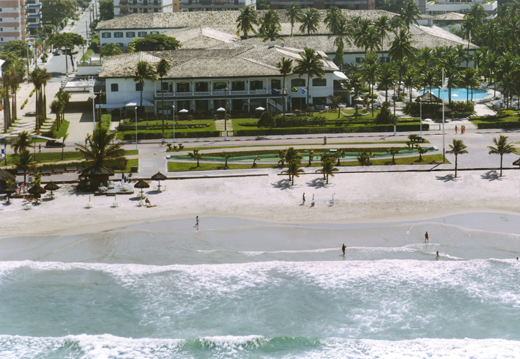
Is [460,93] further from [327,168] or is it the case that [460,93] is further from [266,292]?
[266,292]

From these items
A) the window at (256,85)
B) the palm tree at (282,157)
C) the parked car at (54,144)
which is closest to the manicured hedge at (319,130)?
the window at (256,85)

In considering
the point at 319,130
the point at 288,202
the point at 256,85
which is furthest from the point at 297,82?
the point at 288,202

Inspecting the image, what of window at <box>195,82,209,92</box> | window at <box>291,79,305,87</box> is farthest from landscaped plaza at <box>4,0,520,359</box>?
window at <box>195,82,209,92</box>

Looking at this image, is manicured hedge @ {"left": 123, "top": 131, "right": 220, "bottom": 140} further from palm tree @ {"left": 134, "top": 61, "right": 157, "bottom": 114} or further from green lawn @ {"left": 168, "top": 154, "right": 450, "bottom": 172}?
green lawn @ {"left": 168, "top": 154, "right": 450, "bottom": 172}

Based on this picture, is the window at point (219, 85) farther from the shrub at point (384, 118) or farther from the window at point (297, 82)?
the shrub at point (384, 118)

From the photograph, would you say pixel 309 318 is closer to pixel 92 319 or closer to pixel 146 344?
pixel 146 344

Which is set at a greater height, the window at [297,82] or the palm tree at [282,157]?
the window at [297,82]

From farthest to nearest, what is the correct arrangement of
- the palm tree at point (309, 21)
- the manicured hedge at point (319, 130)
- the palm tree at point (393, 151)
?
the palm tree at point (309, 21) → the manicured hedge at point (319, 130) → the palm tree at point (393, 151)
